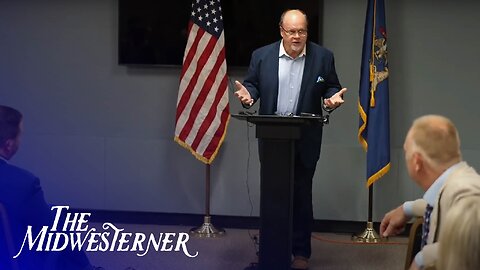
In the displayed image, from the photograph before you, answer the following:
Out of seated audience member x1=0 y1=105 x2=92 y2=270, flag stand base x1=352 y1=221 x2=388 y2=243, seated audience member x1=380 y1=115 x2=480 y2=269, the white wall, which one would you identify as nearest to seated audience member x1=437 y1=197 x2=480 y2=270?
seated audience member x1=380 y1=115 x2=480 y2=269

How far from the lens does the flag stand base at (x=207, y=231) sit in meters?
5.34

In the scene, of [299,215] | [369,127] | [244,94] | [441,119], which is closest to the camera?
[441,119]

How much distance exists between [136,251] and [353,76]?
86.4 inches

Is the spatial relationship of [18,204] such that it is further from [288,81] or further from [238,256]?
[238,256]

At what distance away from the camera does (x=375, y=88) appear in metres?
5.13

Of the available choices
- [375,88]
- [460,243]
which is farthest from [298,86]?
[460,243]

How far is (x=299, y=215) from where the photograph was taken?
4230 millimetres

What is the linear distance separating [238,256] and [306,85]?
1.35 m

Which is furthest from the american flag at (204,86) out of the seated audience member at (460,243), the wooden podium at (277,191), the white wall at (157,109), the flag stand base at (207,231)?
the seated audience member at (460,243)

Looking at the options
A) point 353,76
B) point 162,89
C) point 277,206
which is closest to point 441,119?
point 277,206

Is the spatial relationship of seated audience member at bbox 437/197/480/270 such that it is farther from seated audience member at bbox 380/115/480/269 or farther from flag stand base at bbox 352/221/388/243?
flag stand base at bbox 352/221/388/243

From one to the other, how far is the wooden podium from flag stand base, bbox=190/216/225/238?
1.91 meters

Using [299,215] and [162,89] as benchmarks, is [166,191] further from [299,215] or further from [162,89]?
[299,215]

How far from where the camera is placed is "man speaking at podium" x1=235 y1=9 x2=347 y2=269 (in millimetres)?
4102
